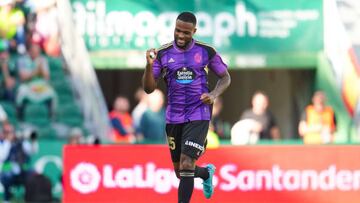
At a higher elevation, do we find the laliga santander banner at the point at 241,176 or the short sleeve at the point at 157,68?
the short sleeve at the point at 157,68

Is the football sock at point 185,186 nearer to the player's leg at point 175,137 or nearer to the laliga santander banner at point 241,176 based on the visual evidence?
the player's leg at point 175,137

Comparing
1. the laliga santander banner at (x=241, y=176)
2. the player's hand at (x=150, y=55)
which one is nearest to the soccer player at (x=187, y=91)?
the player's hand at (x=150, y=55)

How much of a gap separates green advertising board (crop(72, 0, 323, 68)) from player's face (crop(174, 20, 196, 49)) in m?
9.56

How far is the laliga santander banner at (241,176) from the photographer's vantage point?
15.6m

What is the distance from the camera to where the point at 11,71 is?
Result: 2078 cm

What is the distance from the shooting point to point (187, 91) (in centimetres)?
1106

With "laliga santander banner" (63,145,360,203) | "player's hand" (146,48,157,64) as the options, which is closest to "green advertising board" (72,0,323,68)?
"laliga santander banner" (63,145,360,203)

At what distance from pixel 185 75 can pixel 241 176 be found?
4904 millimetres

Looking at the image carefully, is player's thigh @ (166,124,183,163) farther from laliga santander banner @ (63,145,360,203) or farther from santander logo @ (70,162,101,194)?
santander logo @ (70,162,101,194)

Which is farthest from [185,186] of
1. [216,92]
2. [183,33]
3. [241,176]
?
[241,176]

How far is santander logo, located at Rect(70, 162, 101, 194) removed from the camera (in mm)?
15695

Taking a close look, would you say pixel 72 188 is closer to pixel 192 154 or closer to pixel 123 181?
pixel 123 181

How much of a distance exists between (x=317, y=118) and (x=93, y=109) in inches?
180

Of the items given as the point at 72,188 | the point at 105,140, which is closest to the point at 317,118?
the point at 105,140
